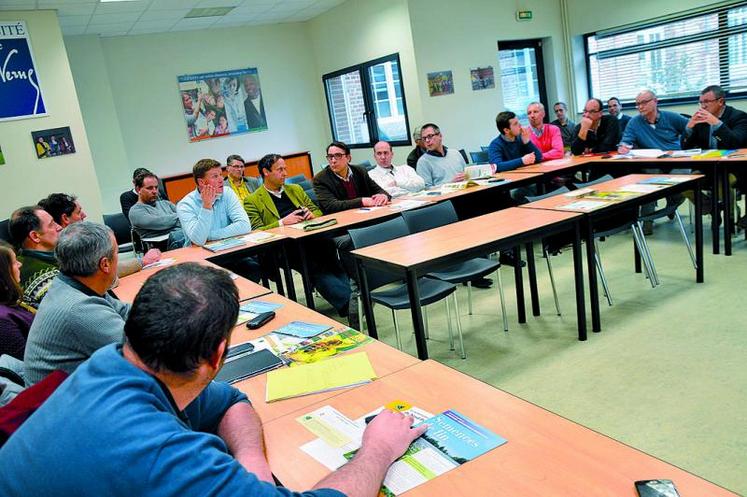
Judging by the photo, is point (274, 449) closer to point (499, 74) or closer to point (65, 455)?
point (65, 455)

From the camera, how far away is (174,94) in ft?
27.5

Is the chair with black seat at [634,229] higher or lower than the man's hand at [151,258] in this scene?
lower

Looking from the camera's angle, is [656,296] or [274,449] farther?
[656,296]

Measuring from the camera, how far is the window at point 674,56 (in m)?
6.76

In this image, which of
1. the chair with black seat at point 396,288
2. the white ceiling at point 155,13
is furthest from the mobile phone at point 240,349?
the white ceiling at point 155,13

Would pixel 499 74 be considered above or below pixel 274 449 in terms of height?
above

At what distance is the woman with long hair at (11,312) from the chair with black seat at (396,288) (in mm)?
1690

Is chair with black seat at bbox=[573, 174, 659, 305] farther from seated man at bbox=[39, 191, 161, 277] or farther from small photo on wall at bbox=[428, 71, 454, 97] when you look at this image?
small photo on wall at bbox=[428, 71, 454, 97]

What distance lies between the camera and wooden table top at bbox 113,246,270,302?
279cm

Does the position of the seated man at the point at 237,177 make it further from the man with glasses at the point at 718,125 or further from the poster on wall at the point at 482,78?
the man with glasses at the point at 718,125

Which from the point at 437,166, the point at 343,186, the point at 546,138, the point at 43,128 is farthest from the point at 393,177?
the point at 43,128

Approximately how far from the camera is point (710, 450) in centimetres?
212

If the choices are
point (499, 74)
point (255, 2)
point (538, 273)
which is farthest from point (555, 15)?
point (538, 273)

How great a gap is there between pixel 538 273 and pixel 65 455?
14.0ft
